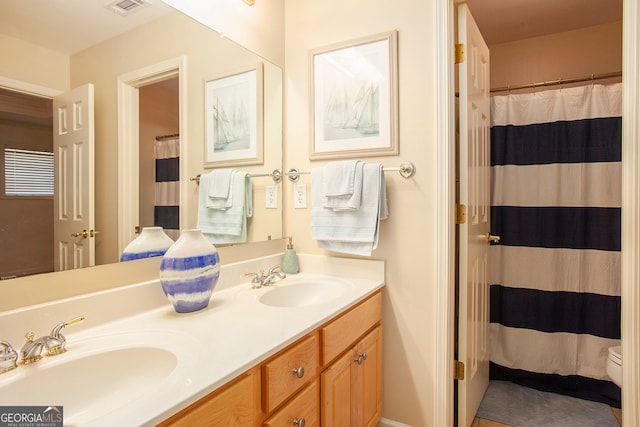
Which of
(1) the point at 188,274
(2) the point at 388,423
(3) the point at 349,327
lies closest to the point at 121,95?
(1) the point at 188,274

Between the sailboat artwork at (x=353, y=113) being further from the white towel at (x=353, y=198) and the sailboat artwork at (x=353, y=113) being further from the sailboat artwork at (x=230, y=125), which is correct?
the sailboat artwork at (x=230, y=125)

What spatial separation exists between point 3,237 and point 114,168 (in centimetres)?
35

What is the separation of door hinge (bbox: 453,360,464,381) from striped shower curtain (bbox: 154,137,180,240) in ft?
4.51

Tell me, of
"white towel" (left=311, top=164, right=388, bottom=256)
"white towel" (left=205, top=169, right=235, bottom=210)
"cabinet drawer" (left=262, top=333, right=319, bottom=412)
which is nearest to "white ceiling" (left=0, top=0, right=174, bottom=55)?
"white towel" (left=205, top=169, right=235, bottom=210)

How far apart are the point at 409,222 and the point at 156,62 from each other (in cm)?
123

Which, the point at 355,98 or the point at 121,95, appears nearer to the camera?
the point at 121,95

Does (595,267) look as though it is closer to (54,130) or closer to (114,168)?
(114,168)

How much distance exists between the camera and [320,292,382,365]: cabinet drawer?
1.14 meters

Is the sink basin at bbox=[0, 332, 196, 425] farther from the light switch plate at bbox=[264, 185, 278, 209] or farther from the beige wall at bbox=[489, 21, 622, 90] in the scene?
the beige wall at bbox=[489, 21, 622, 90]

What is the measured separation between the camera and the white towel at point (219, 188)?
4.89 feet

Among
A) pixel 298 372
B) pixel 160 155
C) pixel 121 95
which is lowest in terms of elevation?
pixel 298 372

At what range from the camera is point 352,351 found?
1.31 metres

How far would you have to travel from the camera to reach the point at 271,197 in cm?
185

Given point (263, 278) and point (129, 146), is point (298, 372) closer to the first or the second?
point (263, 278)
